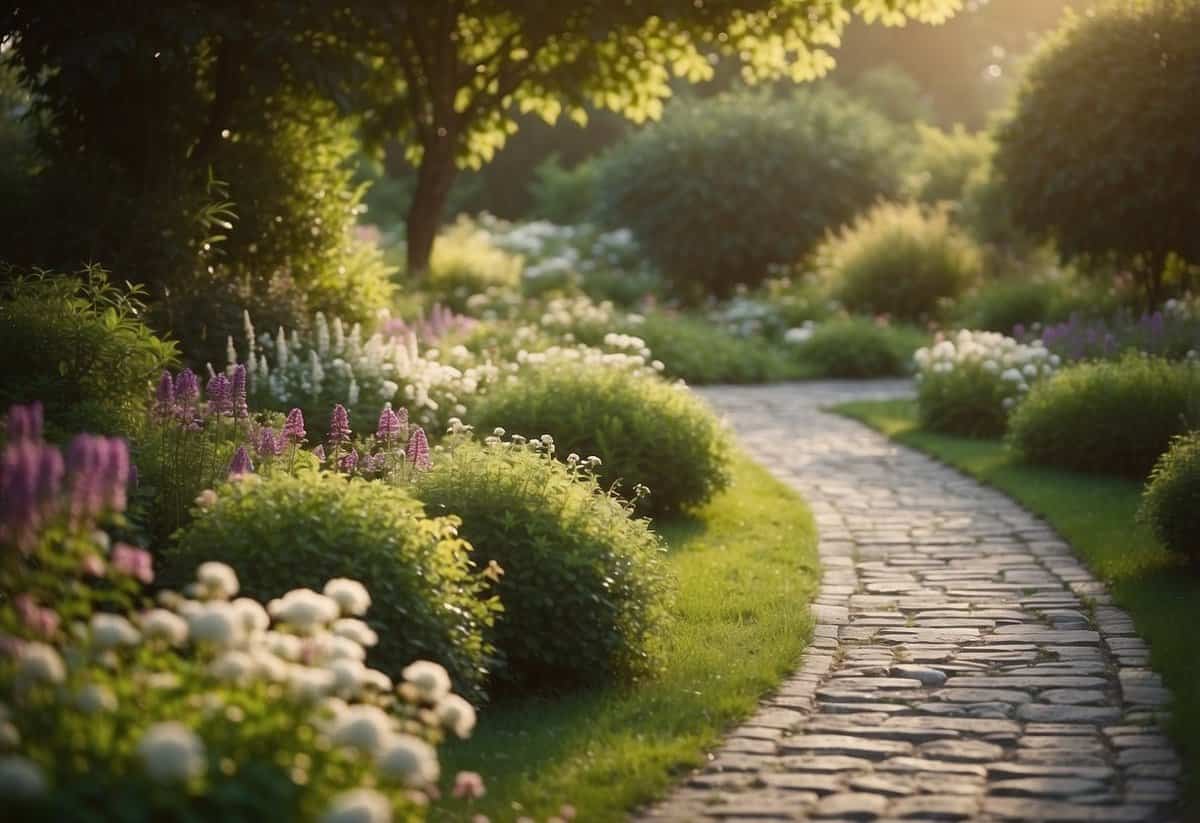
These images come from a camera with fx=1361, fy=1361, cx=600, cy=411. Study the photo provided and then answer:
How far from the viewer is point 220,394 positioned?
5.95 meters

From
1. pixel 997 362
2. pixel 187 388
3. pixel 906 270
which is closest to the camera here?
pixel 187 388

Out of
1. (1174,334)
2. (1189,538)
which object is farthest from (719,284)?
(1189,538)

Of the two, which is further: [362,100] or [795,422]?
[362,100]

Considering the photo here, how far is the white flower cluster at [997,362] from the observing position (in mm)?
12461

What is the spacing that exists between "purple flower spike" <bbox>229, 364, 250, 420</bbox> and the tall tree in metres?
7.90

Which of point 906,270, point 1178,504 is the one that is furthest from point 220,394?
point 906,270

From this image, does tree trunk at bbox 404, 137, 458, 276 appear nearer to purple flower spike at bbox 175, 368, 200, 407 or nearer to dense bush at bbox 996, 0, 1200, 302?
dense bush at bbox 996, 0, 1200, 302

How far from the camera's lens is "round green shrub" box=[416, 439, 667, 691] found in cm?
551

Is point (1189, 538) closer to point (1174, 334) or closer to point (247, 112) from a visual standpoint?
point (1174, 334)

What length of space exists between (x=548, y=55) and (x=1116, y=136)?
626 cm

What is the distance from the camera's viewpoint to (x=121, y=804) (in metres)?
2.80

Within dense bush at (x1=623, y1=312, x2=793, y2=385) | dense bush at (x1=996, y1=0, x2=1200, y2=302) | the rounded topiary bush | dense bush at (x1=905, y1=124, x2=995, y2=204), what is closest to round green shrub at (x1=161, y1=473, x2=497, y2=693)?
the rounded topiary bush

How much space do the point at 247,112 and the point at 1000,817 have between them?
8.96 meters

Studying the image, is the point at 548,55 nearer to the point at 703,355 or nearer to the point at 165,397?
the point at 703,355
